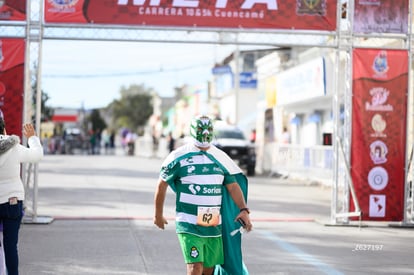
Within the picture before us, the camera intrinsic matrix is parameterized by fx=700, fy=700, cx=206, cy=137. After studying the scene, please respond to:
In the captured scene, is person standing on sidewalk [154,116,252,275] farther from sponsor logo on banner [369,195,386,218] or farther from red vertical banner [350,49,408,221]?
sponsor logo on banner [369,195,386,218]

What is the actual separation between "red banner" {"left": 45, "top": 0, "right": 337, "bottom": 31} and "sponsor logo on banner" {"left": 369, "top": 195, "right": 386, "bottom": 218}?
3.26 m

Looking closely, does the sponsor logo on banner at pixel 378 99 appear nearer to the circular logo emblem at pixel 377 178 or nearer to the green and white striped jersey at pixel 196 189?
the circular logo emblem at pixel 377 178

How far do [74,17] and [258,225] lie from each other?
5023mm

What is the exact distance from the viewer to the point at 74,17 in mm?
12516

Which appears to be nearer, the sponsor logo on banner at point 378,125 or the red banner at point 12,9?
the red banner at point 12,9

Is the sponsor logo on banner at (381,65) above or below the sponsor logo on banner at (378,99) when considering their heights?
above

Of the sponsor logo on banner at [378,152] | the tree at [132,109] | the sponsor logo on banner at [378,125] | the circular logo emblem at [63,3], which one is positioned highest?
the tree at [132,109]

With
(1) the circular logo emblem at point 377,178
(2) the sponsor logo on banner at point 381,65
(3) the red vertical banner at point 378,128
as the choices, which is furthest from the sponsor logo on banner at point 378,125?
(2) the sponsor logo on banner at point 381,65

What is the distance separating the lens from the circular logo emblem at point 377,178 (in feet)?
42.7

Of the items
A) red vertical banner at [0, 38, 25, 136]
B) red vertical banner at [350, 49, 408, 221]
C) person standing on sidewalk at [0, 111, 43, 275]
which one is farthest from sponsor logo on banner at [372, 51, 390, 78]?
person standing on sidewalk at [0, 111, 43, 275]

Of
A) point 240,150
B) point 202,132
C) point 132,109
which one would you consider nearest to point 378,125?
point 202,132

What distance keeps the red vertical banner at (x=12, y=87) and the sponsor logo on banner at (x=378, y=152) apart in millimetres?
6422

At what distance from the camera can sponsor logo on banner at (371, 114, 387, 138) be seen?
13.0m

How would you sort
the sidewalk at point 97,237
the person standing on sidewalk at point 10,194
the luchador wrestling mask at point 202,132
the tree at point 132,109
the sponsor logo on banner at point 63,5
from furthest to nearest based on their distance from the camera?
1. the tree at point 132,109
2. the sponsor logo on banner at point 63,5
3. the sidewalk at point 97,237
4. the person standing on sidewalk at point 10,194
5. the luchador wrestling mask at point 202,132
